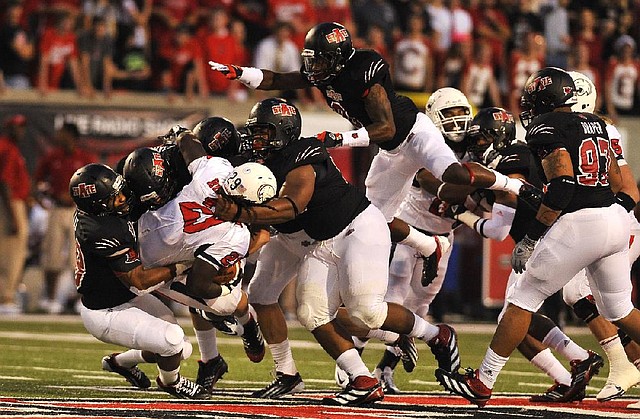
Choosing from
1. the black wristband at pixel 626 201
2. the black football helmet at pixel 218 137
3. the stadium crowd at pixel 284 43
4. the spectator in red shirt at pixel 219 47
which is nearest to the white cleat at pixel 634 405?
the black wristband at pixel 626 201

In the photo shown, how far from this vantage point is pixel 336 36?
723cm

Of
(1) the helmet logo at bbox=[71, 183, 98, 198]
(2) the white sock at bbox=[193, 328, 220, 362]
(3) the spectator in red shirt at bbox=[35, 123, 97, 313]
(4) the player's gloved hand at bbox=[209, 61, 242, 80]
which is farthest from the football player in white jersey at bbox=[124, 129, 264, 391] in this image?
(3) the spectator in red shirt at bbox=[35, 123, 97, 313]

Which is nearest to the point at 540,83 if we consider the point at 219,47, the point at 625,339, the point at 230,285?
the point at 625,339

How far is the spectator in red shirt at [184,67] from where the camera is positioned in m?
14.5

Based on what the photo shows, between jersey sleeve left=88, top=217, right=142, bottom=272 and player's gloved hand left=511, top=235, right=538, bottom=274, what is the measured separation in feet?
6.21

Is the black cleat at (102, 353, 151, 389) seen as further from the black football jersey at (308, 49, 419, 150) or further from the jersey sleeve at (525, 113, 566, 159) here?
the jersey sleeve at (525, 113, 566, 159)

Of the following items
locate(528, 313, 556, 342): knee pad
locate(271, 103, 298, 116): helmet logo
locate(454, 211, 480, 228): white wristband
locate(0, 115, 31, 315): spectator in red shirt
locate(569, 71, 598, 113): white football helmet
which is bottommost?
locate(0, 115, 31, 315): spectator in red shirt

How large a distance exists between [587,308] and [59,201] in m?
7.57

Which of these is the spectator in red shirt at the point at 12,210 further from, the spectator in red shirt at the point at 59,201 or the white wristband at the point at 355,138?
the white wristband at the point at 355,138

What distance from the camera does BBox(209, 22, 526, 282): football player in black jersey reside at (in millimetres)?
7203

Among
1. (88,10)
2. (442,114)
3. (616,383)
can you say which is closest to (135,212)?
(442,114)

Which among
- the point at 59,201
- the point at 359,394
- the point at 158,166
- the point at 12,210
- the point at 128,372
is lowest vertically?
the point at 12,210

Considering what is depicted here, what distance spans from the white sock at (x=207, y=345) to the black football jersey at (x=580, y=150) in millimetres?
2120

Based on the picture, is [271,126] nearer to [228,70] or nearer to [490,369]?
[228,70]
